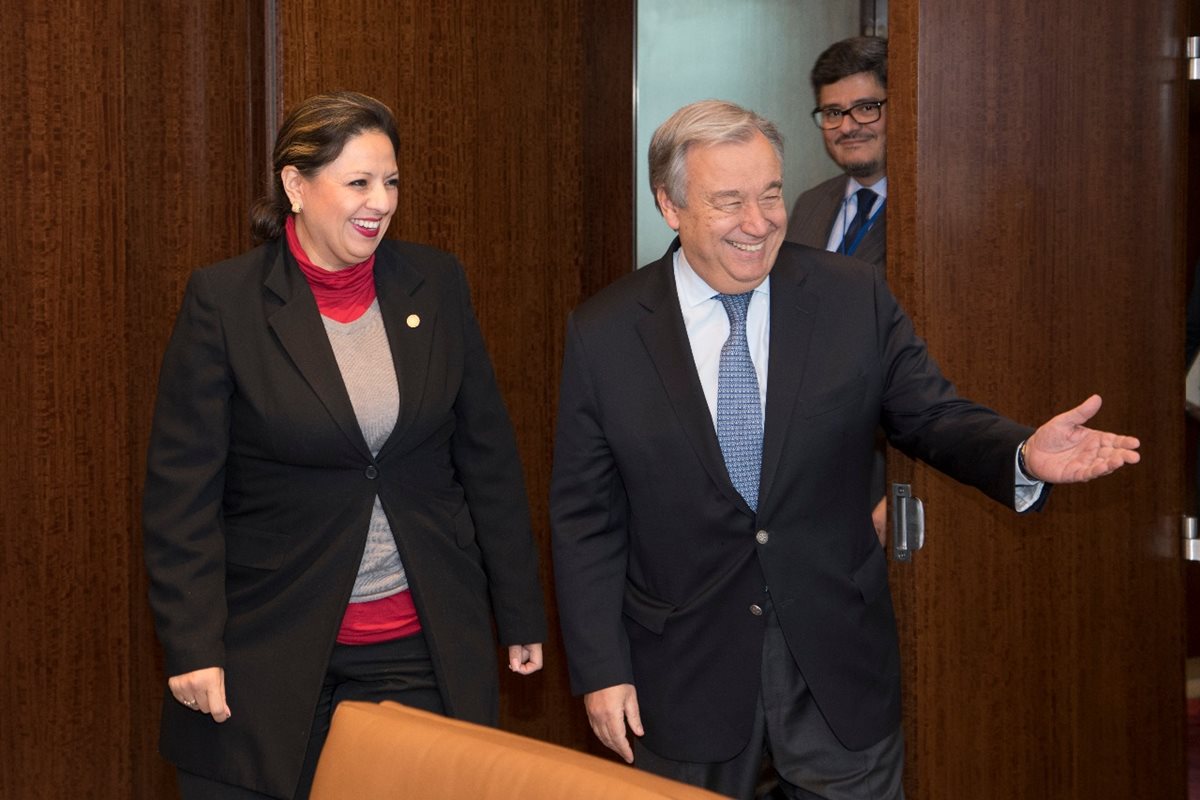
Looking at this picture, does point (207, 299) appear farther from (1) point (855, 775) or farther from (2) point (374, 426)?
(1) point (855, 775)

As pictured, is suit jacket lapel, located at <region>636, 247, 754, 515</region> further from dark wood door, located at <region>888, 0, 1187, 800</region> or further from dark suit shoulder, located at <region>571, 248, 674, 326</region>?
dark wood door, located at <region>888, 0, 1187, 800</region>

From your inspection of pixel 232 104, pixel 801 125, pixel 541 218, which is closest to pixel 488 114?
pixel 541 218

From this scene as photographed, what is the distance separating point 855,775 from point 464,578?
→ 29.5 inches

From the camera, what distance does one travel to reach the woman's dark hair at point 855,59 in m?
3.43

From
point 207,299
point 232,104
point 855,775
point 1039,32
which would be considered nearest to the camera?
point 855,775

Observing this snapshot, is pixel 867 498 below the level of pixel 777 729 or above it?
above

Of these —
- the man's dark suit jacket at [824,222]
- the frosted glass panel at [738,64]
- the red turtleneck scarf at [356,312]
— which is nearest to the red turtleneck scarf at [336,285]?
the red turtleneck scarf at [356,312]

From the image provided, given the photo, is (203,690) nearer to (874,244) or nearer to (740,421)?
(740,421)

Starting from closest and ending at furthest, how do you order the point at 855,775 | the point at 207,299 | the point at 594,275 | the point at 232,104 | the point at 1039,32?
the point at 855,775 → the point at 207,299 → the point at 1039,32 → the point at 232,104 → the point at 594,275

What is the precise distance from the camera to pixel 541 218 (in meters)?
4.12

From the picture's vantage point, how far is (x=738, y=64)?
4484 millimetres

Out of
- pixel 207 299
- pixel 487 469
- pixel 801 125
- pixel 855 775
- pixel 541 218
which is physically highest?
pixel 801 125

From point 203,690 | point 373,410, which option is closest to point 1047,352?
point 373,410

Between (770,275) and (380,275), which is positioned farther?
(380,275)
